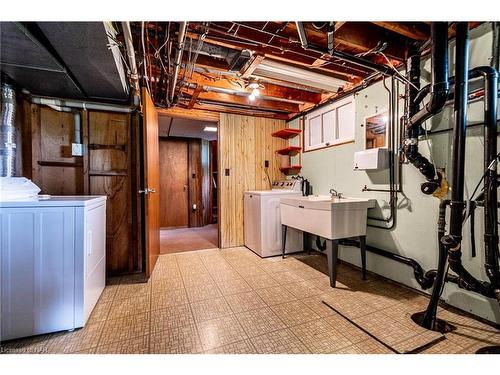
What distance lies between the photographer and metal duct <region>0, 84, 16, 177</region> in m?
1.74

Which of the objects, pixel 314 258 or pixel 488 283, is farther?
pixel 314 258

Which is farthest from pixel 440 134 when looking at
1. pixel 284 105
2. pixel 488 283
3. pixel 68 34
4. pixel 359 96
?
pixel 68 34

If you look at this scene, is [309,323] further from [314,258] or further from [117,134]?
[117,134]

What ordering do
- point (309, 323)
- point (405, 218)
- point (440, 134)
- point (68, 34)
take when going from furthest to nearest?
1. point (405, 218)
2. point (440, 134)
3. point (309, 323)
4. point (68, 34)

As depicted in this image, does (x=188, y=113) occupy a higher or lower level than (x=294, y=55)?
lower

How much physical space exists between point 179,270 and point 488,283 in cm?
278

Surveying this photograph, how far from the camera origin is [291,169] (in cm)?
375

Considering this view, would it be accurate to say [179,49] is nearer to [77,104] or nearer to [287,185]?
[77,104]

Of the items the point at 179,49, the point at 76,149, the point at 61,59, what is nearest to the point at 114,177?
the point at 76,149

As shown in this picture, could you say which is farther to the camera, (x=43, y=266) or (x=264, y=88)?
(x=264, y=88)

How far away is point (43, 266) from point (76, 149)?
1357 mm

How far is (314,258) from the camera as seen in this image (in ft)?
9.74

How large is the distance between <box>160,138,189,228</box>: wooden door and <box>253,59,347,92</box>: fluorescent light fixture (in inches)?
138

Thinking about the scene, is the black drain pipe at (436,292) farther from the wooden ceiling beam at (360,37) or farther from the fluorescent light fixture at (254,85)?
the fluorescent light fixture at (254,85)
